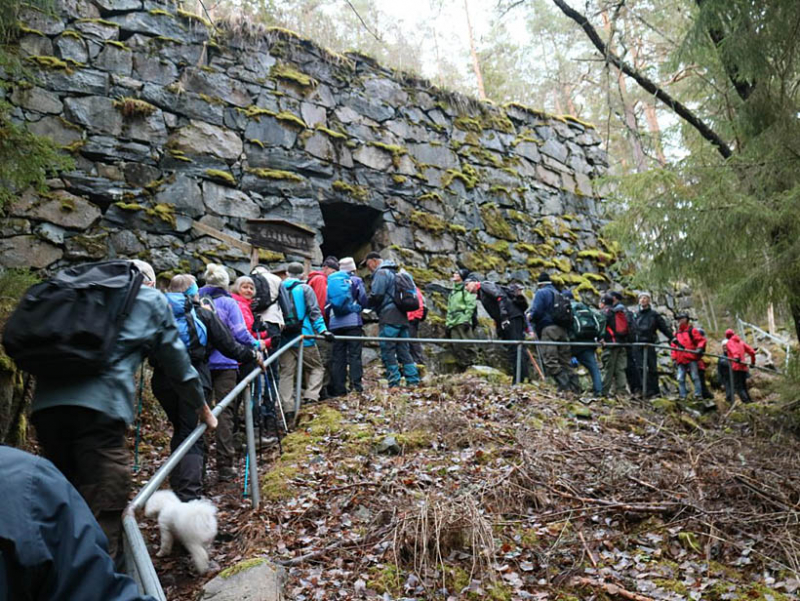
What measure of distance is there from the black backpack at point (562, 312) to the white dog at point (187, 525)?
5694 millimetres

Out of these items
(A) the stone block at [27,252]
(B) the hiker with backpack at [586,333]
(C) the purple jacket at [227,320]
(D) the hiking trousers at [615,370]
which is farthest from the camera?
(D) the hiking trousers at [615,370]

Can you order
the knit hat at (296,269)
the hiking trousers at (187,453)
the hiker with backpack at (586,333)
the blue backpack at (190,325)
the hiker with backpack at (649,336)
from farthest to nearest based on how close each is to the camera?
the hiker with backpack at (649,336) < the hiker with backpack at (586,333) < the knit hat at (296,269) < the blue backpack at (190,325) < the hiking trousers at (187,453)

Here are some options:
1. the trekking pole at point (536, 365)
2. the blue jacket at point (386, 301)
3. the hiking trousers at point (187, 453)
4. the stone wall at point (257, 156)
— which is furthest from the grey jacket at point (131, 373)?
the trekking pole at point (536, 365)

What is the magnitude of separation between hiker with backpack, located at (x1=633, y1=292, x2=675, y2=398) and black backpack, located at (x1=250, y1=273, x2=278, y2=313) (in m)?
5.47

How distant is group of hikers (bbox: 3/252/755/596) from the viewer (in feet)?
8.49

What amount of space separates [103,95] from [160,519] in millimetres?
6485

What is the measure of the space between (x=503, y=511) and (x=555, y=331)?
4.36m

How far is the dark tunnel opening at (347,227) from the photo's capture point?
9.73 meters

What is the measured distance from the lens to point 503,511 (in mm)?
4070

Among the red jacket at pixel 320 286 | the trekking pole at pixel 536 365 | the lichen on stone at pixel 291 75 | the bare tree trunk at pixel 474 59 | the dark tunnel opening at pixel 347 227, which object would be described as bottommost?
the trekking pole at pixel 536 365

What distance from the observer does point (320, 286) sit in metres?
7.02

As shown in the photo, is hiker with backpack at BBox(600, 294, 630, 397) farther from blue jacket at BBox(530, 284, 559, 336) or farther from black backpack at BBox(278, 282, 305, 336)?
black backpack at BBox(278, 282, 305, 336)

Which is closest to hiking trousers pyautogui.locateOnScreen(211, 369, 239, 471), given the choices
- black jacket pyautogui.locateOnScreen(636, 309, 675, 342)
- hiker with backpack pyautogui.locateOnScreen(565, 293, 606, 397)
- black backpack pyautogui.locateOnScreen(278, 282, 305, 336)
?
black backpack pyautogui.locateOnScreen(278, 282, 305, 336)

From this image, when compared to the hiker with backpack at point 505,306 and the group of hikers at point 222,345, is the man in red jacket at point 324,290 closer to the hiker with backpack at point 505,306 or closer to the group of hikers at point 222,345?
the group of hikers at point 222,345
